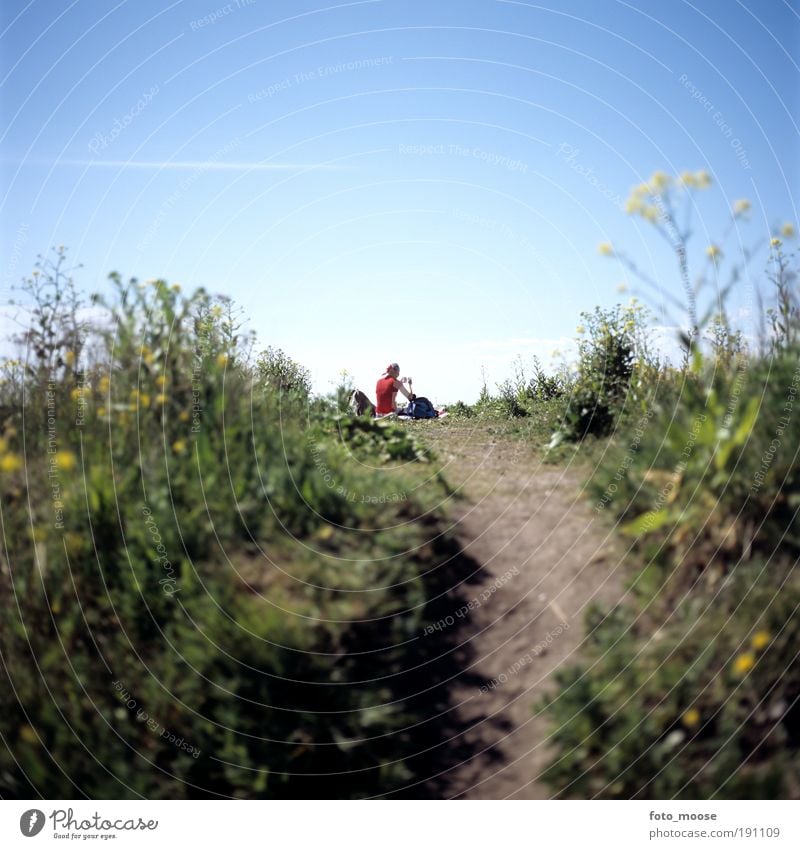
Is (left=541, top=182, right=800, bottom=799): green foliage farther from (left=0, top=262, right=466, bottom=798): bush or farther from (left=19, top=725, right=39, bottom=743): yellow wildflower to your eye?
(left=19, top=725, right=39, bottom=743): yellow wildflower

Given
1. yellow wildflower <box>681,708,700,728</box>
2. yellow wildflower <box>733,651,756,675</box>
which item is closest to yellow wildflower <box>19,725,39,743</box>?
yellow wildflower <box>681,708,700,728</box>

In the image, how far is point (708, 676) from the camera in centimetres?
362

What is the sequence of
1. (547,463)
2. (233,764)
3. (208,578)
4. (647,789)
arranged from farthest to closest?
(547,463), (208,578), (233,764), (647,789)

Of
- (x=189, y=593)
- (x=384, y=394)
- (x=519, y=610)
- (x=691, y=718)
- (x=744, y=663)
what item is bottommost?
(x=691, y=718)

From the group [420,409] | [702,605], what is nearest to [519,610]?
[702,605]

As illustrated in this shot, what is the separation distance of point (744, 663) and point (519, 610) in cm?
161

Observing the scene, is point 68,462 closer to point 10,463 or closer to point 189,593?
point 10,463

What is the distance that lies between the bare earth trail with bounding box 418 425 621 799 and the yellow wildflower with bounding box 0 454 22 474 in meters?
3.03

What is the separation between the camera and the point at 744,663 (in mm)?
3553

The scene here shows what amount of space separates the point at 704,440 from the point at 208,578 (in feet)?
10.2

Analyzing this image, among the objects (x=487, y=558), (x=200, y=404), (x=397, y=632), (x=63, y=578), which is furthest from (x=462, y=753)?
(x=200, y=404)

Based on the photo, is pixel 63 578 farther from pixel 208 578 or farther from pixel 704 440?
pixel 704 440

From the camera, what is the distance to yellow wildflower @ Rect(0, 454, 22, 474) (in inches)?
186

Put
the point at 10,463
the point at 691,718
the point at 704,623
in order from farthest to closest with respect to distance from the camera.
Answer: the point at 10,463
the point at 704,623
the point at 691,718
